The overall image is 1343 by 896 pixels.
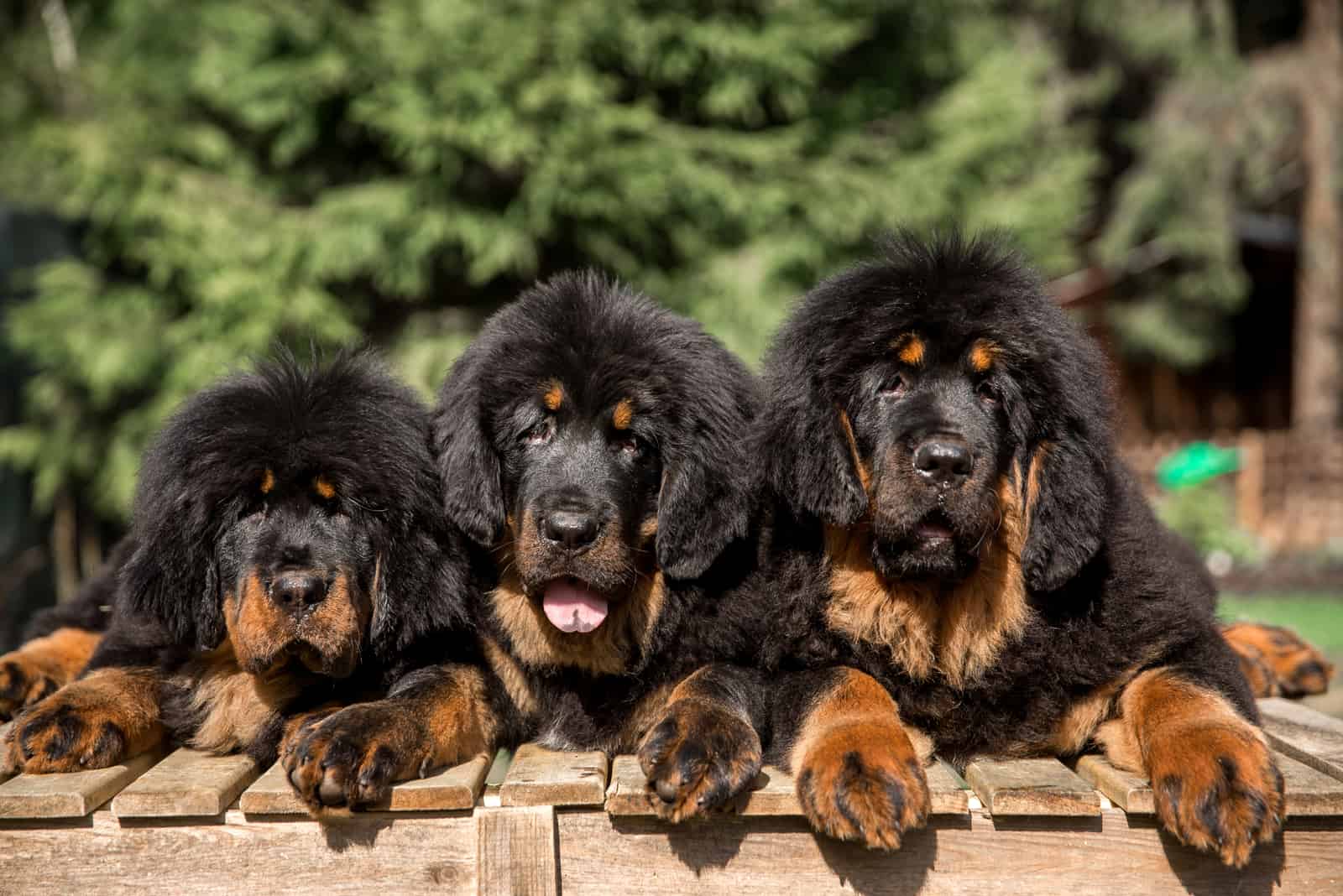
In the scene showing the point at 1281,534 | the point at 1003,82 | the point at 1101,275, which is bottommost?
the point at 1281,534

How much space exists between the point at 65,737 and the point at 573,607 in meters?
1.39

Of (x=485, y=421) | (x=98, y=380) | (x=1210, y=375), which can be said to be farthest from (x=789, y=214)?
(x=1210, y=375)

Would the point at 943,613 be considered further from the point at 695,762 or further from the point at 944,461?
the point at 695,762

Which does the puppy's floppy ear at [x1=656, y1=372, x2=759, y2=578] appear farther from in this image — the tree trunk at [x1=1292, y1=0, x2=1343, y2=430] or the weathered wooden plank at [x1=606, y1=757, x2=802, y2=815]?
the tree trunk at [x1=1292, y1=0, x2=1343, y2=430]

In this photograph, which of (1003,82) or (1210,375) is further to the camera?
(1210,375)

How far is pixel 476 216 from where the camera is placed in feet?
28.0

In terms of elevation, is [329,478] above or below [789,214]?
below

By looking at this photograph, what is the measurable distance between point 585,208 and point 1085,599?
19.8 feet

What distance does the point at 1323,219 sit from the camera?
1498 centimetres

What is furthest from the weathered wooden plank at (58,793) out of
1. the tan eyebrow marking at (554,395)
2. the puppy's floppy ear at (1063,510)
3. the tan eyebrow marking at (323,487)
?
the puppy's floppy ear at (1063,510)

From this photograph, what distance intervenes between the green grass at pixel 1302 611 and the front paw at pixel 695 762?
7.77 m

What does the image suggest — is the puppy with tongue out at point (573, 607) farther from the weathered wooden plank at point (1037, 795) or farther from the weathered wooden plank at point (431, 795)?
the weathered wooden plank at point (1037, 795)

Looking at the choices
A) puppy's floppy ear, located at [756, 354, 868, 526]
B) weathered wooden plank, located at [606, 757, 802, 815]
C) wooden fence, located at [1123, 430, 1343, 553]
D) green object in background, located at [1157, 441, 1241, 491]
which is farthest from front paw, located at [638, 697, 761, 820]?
wooden fence, located at [1123, 430, 1343, 553]

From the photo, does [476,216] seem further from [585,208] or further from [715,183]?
[715,183]
